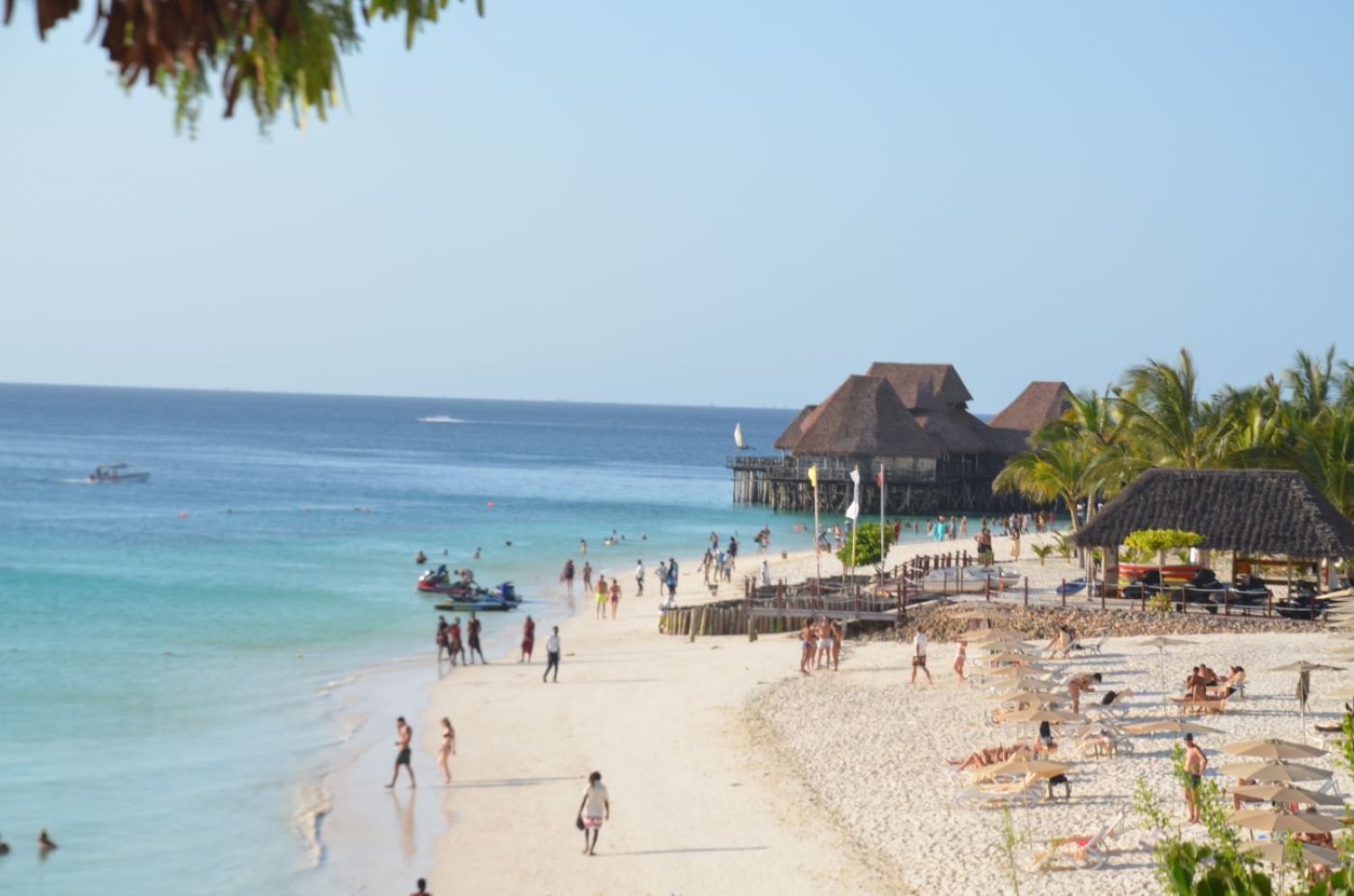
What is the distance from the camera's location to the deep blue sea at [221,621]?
1745 centimetres

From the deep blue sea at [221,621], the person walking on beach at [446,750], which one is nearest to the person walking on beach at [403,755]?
the person walking on beach at [446,750]

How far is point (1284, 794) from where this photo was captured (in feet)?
43.1

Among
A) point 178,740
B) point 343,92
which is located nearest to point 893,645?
point 178,740

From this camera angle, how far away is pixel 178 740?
2239 cm

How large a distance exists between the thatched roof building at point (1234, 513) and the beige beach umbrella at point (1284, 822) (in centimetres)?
1554

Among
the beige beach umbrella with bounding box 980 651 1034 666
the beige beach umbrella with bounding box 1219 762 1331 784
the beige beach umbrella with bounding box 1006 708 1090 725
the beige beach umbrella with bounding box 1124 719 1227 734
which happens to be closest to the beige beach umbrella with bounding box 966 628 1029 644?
the beige beach umbrella with bounding box 980 651 1034 666

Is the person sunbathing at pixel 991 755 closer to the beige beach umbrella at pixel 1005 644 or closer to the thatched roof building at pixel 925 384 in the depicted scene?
the beige beach umbrella at pixel 1005 644

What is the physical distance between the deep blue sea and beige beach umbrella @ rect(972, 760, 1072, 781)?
7534 mm

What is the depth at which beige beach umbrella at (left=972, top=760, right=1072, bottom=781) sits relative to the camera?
16.0 m

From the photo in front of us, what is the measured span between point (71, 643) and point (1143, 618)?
22490mm

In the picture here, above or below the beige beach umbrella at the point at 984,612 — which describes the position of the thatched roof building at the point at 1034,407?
above

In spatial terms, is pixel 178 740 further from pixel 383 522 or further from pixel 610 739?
pixel 383 522

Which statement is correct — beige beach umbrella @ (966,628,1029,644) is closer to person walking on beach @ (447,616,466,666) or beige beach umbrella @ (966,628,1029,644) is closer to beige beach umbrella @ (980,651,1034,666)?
beige beach umbrella @ (980,651,1034,666)

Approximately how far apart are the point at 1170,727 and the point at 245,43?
52.5ft
